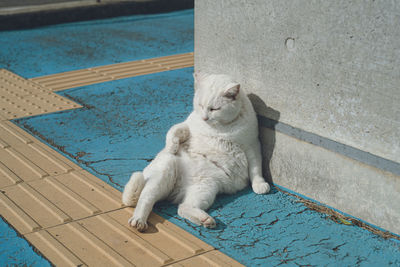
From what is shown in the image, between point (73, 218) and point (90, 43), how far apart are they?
16.5 ft

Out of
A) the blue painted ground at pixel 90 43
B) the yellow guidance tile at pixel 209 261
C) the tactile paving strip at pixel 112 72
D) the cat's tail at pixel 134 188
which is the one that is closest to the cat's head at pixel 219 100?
the cat's tail at pixel 134 188

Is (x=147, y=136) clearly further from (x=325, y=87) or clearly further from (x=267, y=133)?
(x=325, y=87)

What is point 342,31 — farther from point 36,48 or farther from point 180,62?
point 36,48

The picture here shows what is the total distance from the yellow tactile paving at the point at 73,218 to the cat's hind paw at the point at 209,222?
137 mm

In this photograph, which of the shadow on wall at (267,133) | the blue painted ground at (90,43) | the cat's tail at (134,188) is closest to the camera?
the cat's tail at (134,188)

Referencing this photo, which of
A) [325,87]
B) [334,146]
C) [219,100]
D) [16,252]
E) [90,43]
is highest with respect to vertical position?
[325,87]

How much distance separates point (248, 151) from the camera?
141 inches

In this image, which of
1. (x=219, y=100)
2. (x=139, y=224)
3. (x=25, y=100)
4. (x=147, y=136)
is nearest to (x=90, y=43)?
(x=25, y=100)

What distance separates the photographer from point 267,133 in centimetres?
368

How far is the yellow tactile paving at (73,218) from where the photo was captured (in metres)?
2.80

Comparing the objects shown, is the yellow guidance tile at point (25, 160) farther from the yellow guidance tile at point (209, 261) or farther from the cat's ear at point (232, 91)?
the yellow guidance tile at point (209, 261)

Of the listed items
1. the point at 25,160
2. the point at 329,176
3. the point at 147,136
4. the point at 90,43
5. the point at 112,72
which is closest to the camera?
the point at 329,176

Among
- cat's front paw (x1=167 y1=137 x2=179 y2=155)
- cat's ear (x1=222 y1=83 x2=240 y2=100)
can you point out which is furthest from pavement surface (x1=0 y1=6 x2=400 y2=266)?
cat's ear (x1=222 y1=83 x2=240 y2=100)

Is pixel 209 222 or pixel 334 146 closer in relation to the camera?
pixel 209 222
